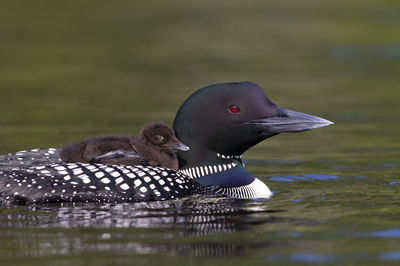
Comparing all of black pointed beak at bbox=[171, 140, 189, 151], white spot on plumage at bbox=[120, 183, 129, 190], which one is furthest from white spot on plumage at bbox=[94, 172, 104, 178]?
black pointed beak at bbox=[171, 140, 189, 151]

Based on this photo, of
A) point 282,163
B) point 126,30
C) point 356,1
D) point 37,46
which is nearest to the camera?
point 282,163

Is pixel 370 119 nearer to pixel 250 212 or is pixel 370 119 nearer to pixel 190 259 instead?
pixel 250 212

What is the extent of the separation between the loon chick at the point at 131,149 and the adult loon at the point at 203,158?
97mm

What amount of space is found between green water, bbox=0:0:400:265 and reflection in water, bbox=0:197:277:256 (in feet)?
0.04

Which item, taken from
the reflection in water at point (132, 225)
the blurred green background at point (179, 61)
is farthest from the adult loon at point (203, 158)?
the blurred green background at point (179, 61)

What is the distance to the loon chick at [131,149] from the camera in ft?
20.8

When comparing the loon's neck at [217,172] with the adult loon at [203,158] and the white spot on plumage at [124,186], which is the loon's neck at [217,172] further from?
the white spot on plumage at [124,186]

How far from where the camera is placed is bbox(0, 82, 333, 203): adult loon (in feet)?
20.2

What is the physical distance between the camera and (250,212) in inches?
242

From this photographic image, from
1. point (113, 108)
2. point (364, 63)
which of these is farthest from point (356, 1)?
point (113, 108)

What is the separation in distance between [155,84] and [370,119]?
3.38 meters

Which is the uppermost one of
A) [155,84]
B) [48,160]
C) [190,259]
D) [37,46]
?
[37,46]

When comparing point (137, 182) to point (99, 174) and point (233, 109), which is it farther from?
point (233, 109)

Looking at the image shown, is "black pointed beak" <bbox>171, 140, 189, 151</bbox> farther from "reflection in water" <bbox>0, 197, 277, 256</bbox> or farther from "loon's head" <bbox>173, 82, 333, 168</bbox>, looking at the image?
"reflection in water" <bbox>0, 197, 277, 256</bbox>
